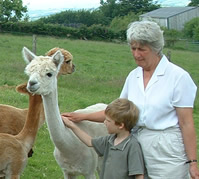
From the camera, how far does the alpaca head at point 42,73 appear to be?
4.10 metres

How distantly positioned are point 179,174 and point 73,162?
1.71 meters

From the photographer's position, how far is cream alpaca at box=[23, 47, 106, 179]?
420 centimetres

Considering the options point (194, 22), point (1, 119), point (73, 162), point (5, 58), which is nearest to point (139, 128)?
point (73, 162)

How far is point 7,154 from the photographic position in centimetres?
534

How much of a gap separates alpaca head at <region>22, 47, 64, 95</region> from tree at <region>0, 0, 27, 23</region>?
47.1m

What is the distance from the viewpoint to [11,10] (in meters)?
52.1

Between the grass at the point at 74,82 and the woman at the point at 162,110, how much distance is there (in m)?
3.56

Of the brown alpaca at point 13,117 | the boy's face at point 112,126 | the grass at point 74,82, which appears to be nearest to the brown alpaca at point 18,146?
the brown alpaca at point 13,117

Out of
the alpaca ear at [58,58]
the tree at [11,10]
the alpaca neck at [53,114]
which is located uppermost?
the tree at [11,10]

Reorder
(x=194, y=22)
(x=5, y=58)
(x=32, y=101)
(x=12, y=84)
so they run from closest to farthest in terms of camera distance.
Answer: (x=32, y=101)
(x=12, y=84)
(x=5, y=58)
(x=194, y=22)

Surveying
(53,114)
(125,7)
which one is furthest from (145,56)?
(125,7)

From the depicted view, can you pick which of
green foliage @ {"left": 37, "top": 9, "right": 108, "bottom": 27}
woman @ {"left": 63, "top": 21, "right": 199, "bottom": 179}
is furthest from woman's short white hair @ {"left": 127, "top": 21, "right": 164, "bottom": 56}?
green foliage @ {"left": 37, "top": 9, "right": 108, "bottom": 27}

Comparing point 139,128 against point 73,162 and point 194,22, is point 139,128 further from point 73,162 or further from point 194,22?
point 194,22

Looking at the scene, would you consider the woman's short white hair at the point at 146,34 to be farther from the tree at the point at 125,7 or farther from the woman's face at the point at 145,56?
the tree at the point at 125,7
